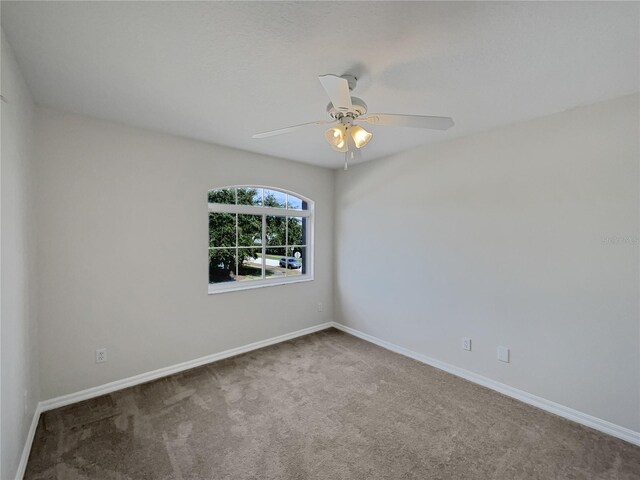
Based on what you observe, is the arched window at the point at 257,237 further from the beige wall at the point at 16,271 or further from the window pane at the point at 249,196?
the beige wall at the point at 16,271

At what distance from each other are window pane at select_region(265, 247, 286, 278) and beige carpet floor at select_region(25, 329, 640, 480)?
51.6 inches

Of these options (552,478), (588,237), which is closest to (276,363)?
(552,478)

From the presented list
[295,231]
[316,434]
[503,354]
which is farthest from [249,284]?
[503,354]

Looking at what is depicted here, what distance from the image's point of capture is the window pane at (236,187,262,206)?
3.37m

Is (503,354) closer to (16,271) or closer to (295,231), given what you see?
(295,231)

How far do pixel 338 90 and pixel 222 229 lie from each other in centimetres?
232

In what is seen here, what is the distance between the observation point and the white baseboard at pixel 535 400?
1968mm

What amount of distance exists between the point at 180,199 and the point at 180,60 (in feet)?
4.99

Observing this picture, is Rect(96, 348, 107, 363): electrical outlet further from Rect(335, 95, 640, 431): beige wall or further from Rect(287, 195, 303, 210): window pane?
Rect(335, 95, 640, 431): beige wall

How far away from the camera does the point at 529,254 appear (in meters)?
2.37

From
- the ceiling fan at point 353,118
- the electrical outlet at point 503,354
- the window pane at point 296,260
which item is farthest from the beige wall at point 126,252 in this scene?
the electrical outlet at point 503,354

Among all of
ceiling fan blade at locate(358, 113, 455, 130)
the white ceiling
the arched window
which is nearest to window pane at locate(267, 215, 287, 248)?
the arched window

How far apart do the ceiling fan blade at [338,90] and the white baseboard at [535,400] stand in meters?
2.65

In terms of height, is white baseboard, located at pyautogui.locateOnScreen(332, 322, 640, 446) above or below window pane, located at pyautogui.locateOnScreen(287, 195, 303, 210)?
below
